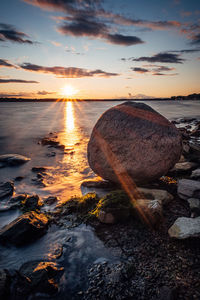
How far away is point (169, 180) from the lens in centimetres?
657

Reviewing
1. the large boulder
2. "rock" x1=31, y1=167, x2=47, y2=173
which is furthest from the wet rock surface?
"rock" x1=31, y1=167, x2=47, y2=173

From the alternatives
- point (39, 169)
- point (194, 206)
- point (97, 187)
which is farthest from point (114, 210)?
point (39, 169)

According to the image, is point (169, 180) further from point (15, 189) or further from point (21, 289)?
point (15, 189)

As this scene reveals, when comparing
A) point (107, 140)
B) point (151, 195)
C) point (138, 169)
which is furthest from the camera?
point (107, 140)

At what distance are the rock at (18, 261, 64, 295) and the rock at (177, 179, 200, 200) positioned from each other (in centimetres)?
350

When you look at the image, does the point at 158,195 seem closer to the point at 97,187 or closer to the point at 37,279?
the point at 97,187

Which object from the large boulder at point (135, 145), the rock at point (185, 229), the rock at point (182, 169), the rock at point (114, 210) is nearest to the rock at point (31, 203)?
the rock at point (114, 210)

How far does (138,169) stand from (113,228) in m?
1.94

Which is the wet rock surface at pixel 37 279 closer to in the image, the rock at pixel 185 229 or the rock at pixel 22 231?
the rock at pixel 22 231

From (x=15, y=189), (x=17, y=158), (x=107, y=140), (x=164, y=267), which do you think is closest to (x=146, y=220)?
(x=164, y=267)

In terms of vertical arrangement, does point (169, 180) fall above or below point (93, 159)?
below

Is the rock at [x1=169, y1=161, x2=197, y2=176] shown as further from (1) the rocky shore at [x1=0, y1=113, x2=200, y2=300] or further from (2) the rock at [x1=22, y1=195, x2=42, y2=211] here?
(2) the rock at [x1=22, y1=195, x2=42, y2=211]

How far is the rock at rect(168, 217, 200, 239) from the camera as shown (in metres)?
3.60

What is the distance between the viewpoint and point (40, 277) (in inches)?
124
